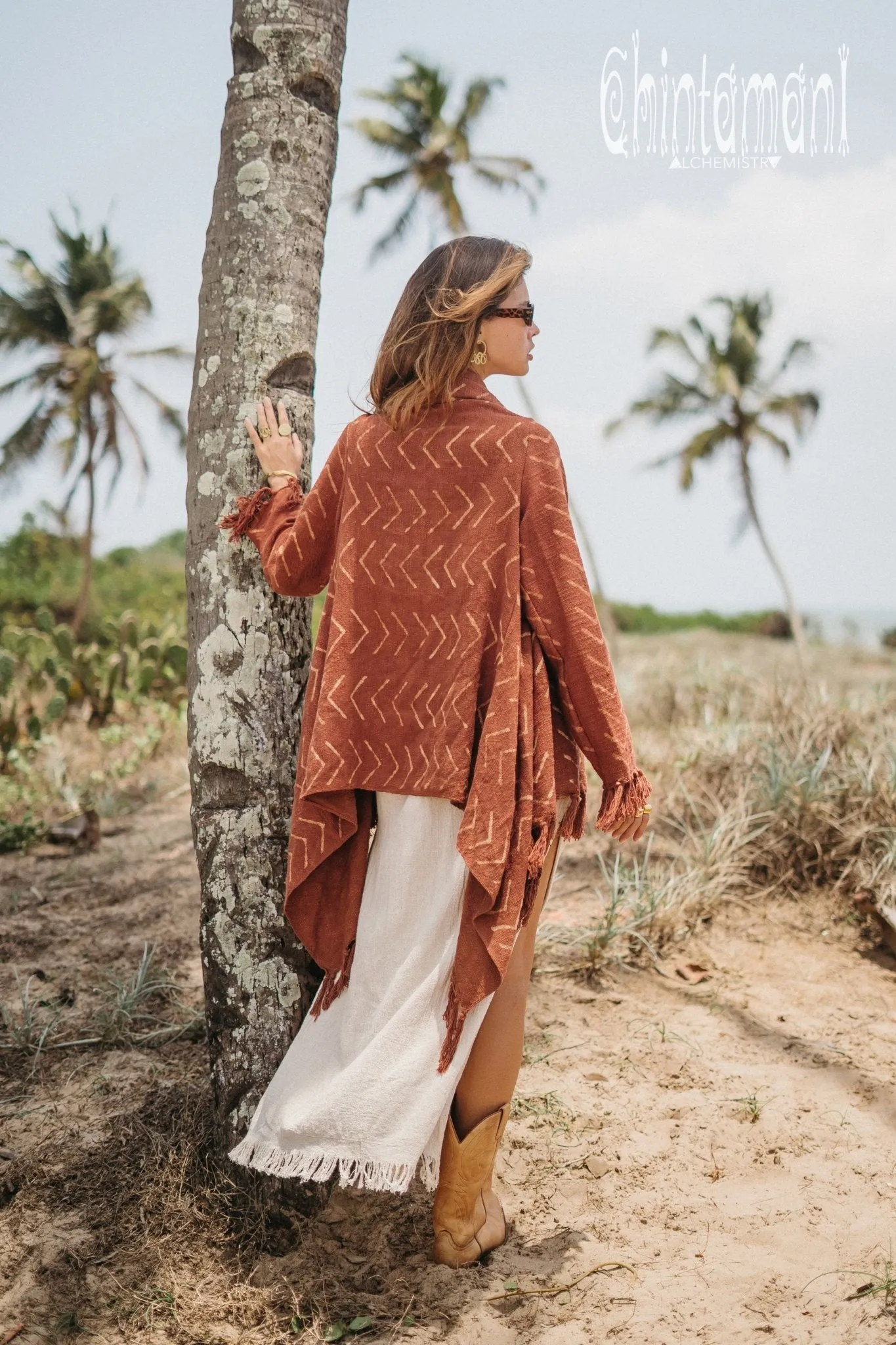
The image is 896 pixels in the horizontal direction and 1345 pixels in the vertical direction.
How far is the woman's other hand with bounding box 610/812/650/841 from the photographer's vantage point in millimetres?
2230

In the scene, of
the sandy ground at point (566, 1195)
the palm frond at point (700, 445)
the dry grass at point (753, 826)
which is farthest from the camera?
the palm frond at point (700, 445)

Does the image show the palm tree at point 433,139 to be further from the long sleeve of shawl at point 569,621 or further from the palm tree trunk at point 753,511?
the long sleeve of shawl at point 569,621

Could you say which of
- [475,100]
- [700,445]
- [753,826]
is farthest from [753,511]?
[753,826]

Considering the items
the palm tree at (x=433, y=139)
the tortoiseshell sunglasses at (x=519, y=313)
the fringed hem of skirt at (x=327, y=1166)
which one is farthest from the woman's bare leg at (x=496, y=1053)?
the palm tree at (x=433, y=139)

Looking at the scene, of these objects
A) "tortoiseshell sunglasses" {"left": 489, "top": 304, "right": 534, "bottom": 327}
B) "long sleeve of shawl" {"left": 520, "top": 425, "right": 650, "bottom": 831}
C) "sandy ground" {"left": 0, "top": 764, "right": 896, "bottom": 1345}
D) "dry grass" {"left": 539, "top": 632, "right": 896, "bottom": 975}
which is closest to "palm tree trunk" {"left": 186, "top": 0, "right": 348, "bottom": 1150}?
"sandy ground" {"left": 0, "top": 764, "right": 896, "bottom": 1345}

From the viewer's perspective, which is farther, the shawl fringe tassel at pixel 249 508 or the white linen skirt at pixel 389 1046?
the shawl fringe tassel at pixel 249 508

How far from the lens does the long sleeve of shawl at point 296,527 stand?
7.64 feet

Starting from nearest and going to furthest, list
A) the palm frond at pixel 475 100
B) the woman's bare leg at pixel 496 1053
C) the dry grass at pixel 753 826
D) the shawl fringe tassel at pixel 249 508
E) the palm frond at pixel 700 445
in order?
the woman's bare leg at pixel 496 1053
the shawl fringe tassel at pixel 249 508
the dry grass at pixel 753 826
the palm frond at pixel 475 100
the palm frond at pixel 700 445

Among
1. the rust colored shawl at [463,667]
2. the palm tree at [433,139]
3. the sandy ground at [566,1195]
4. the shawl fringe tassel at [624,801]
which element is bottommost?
the sandy ground at [566,1195]

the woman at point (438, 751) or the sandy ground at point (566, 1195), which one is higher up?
the woman at point (438, 751)

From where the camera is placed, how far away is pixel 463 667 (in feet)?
7.16

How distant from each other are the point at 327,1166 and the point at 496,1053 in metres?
0.44

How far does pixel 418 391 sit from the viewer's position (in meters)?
2.19

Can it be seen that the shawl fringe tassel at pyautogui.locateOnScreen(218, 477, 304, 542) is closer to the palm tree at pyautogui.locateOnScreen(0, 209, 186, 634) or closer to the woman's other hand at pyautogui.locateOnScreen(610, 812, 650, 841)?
the woman's other hand at pyautogui.locateOnScreen(610, 812, 650, 841)
